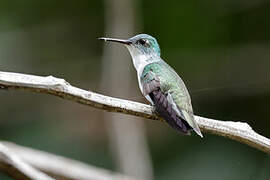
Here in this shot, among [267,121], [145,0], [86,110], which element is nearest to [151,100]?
[267,121]

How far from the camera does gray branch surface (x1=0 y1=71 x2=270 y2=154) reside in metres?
2.58

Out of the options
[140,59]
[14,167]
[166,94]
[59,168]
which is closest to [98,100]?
[14,167]

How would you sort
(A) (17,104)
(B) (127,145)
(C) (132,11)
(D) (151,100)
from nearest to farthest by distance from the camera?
(D) (151,100), (B) (127,145), (C) (132,11), (A) (17,104)

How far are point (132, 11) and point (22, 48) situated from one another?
167 centimetres

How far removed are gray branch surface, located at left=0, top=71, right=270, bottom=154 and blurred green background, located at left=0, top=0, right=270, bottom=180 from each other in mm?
2499

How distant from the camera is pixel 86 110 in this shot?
673cm

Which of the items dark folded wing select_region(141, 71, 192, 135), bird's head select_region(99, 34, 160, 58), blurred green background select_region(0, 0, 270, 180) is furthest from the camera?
blurred green background select_region(0, 0, 270, 180)

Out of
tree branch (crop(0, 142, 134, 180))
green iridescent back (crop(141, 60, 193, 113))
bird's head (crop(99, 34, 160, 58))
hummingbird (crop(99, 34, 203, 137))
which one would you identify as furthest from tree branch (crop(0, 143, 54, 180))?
bird's head (crop(99, 34, 160, 58))

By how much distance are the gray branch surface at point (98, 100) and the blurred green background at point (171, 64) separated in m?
2.50

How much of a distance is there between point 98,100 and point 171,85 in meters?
0.84

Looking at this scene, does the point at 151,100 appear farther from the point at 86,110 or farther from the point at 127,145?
the point at 86,110

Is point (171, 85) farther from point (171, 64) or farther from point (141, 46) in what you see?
point (171, 64)

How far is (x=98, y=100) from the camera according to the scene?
2.68 meters

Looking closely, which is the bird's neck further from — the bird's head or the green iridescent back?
the green iridescent back
